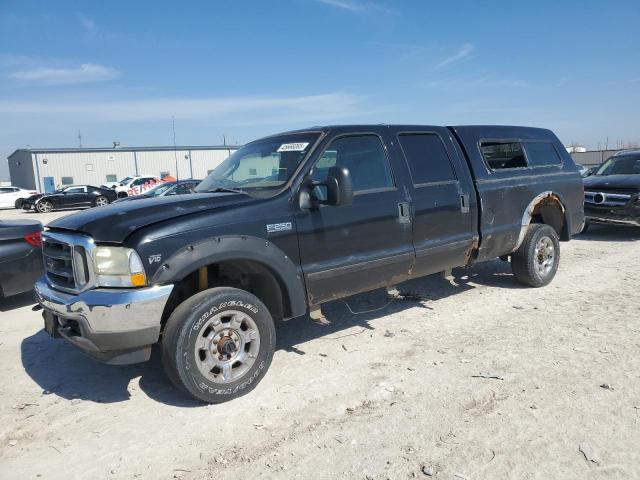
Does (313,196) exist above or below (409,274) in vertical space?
above

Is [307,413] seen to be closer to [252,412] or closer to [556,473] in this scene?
[252,412]

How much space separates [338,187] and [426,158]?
1537mm

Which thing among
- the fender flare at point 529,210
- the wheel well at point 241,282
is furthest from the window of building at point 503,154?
the wheel well at point 241,282

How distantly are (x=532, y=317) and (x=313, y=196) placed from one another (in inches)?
111

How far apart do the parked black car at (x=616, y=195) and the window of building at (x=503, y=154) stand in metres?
4.67

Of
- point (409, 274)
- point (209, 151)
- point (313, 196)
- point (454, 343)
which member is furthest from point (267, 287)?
point (209, 151)

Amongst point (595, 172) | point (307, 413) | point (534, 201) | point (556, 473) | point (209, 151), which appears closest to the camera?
point (556, 473)

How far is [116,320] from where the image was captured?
321cm

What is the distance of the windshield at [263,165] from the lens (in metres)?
4.19

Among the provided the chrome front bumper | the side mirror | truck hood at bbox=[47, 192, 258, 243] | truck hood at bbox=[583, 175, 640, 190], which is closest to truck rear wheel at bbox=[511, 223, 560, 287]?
the side mirror

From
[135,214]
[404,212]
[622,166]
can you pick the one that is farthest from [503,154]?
[622,166]

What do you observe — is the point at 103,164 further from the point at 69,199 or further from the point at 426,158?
the point at 426,158

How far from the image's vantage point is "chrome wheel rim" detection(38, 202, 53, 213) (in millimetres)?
26125

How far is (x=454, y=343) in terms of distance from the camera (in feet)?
14.9
